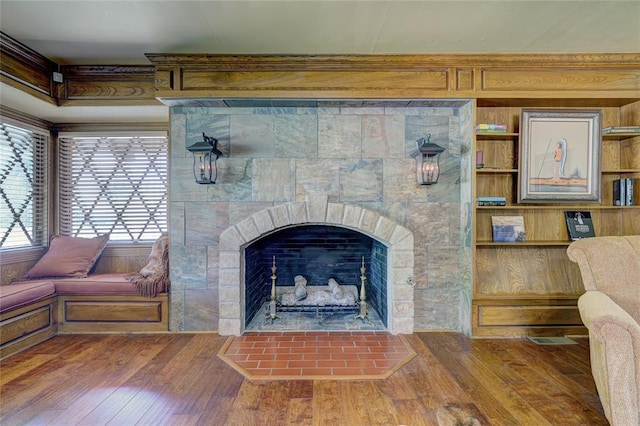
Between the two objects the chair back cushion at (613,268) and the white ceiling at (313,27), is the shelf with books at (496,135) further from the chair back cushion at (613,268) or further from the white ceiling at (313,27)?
the chair back cushion at (613,268)

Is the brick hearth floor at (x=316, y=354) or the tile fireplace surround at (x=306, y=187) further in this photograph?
the tile fireplace surround at (x=306, y=187)

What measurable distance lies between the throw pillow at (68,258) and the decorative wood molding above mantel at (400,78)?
5.41ft

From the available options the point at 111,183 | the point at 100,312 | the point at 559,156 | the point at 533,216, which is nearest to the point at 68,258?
the point at 100,312

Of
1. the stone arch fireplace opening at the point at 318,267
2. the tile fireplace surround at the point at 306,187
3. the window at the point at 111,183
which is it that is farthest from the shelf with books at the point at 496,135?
the window at the point at 111,183

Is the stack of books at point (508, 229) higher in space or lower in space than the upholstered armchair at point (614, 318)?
higher

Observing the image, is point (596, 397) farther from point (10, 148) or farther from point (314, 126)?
point (10, 148)

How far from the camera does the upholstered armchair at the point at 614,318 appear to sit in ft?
4.79

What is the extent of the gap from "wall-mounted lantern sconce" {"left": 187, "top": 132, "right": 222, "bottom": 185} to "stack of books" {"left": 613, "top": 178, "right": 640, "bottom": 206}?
3.49 metres

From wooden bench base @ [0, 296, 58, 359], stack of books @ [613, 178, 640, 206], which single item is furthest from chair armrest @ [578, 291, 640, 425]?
wooden bench base @ [0, 296, 58, 359]

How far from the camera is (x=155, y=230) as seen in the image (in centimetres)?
346

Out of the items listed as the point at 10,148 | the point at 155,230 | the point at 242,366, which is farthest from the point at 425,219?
the point at 10,148

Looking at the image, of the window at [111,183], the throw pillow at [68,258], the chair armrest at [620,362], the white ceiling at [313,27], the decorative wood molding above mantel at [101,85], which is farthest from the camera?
the window at [111,183]

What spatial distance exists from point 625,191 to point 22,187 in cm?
552

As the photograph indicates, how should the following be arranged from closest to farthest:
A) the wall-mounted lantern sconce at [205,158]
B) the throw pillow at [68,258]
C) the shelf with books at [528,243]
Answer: the wall-mounted lantern sconce at [205,158] < the shelf with books at [528,243] < the throw pillow at [68,258]
